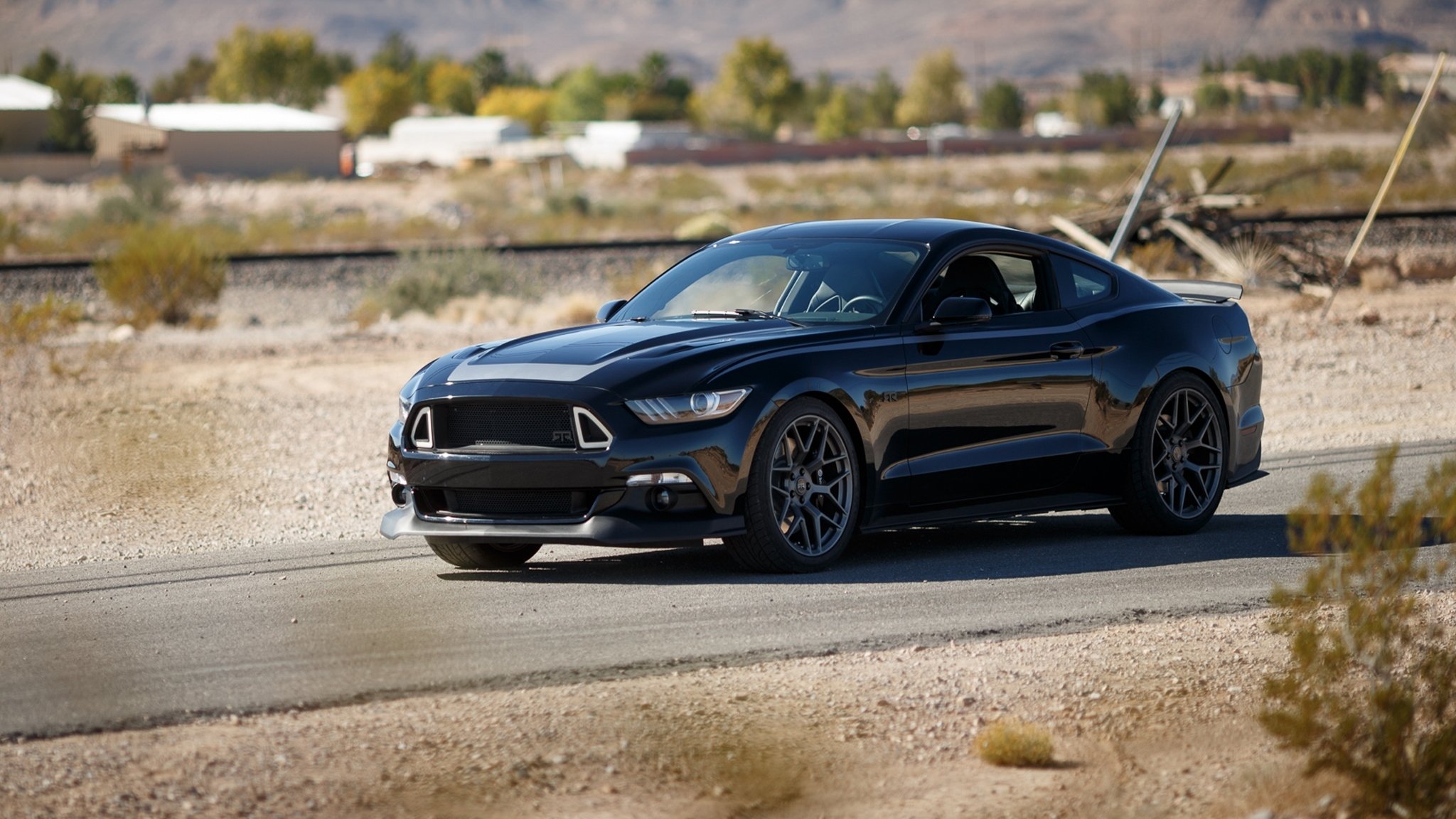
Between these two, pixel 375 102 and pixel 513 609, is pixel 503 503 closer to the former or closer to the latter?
pixel 513 609

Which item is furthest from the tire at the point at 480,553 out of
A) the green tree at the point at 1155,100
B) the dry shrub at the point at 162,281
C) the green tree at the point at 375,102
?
the green tree at the point at 1155,100

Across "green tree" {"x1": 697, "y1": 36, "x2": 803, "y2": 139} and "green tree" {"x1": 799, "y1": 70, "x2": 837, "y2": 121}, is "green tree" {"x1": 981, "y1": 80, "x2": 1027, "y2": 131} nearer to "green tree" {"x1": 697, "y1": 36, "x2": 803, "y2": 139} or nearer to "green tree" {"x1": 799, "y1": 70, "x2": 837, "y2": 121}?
"green tree" {"x1": 799, "y1": 70, "x2": 837, "y2": 121}

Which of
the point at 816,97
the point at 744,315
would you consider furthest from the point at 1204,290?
the point at 816,97

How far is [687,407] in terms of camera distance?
7.86m

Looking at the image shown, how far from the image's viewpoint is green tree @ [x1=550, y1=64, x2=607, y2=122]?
134500 millimetres

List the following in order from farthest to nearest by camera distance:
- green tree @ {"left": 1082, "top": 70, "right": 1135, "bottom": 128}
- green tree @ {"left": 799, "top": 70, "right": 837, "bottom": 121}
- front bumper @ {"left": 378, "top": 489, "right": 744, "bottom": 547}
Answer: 1. green tree @ {"left": 799, "top": 70, "right": 837, "bottom": 121}
2. green tree @ {"left": 1082, "top": 70, "right": 1135, "bottom": 128}
3. front bumper @ {"left": 378, "top": 489, "right": 744, "bottom": 547}

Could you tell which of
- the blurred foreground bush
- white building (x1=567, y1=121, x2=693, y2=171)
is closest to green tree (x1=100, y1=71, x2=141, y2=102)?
white building (x1=567, y1=121, x2=693, y2=171)

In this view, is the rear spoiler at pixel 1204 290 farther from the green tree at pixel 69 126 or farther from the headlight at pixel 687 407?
the green tree at pixel 69 126

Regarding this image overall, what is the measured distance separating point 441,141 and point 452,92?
41991 millimetres

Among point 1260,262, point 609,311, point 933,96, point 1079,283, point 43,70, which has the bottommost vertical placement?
point 1260,262

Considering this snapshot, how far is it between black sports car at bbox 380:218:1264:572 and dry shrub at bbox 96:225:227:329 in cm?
1921

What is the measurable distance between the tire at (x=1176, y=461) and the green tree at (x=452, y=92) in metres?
141

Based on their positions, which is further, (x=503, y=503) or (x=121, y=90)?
(x=121, y=90)

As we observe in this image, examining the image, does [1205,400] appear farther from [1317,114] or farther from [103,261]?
[1317,114]
